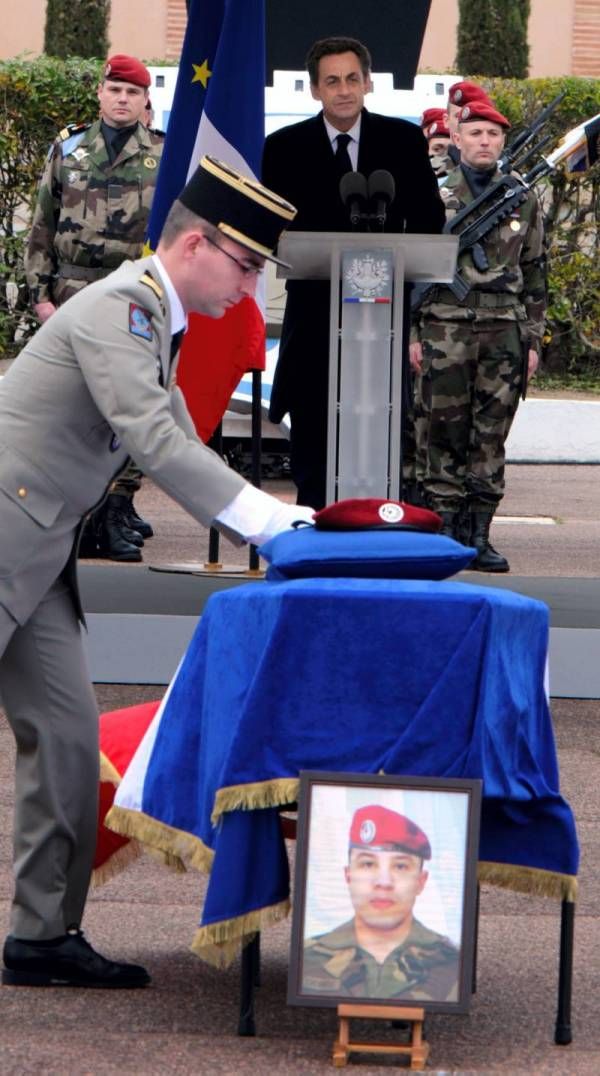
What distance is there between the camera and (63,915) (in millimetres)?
4457

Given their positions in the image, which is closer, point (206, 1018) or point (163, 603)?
point (206, 1018)

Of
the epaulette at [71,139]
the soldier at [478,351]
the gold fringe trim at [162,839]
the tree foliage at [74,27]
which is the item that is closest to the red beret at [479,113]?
the soldier at [478,351]

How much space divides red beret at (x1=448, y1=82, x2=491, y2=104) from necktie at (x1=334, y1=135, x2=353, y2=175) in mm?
2083

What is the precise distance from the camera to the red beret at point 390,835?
3.88m

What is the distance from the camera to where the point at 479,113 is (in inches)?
380

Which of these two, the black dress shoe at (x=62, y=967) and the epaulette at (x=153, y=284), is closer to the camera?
the epaulette at (x=153, y=284)

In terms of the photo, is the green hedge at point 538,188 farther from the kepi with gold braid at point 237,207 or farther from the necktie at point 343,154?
the kepi with gold braid at point 237,207

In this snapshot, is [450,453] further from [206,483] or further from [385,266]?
[206,483]

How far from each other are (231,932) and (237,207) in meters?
1.41

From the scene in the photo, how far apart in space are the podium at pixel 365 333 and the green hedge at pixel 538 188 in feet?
27.4

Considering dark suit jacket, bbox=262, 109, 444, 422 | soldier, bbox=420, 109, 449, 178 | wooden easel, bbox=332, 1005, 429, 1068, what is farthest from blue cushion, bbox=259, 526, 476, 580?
soldier, bbox=420, 109, 449, 178

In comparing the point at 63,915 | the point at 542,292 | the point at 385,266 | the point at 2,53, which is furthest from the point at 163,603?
the point at 2,53

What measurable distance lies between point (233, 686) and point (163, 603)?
4545 mm

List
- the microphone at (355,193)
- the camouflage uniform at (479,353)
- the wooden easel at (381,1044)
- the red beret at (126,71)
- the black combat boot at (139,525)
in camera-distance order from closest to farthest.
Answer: the wooden easel at (381,1044)
the microphone at (355,193)
the red beret at (126,71)
the camouflage uniform at (479,353)
the black combat boot at (139,525)
